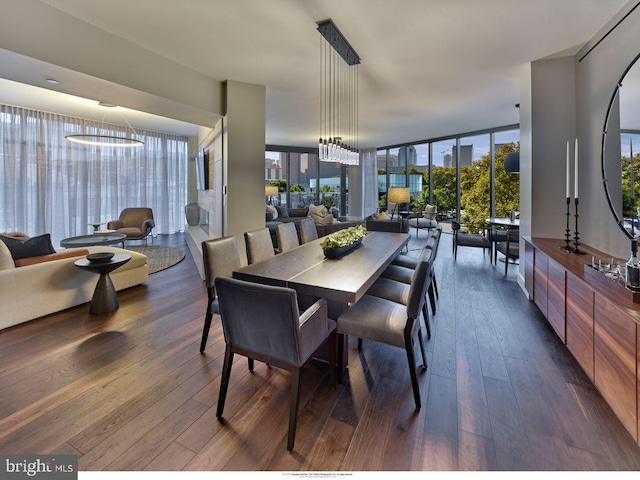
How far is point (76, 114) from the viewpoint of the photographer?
5.91 meters

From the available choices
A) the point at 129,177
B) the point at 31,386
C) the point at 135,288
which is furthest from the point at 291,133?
Result: the point at 31,386

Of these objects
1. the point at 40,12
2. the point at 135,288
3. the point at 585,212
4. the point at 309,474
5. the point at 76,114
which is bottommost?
the point at 309,474

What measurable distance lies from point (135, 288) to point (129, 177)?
4.47 meters

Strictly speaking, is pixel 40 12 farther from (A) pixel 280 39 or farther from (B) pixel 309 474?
(B) pixel 309 474

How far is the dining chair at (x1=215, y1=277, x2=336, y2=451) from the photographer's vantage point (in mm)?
1382

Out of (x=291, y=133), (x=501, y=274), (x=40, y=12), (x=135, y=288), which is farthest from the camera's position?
(x=291, y=133)

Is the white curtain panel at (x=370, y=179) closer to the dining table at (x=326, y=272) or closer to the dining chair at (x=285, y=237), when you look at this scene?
the dining chair at (x=285, y=237)

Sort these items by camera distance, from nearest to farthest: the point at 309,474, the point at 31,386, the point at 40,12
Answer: the point at 309,474, the point at 31,386, the point at 40,12

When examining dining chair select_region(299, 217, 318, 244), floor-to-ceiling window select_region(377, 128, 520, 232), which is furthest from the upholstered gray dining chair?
floor-to-ceiling window select_region(377, 128, 520, 232)

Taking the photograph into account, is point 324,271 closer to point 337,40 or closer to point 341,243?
point 341,243

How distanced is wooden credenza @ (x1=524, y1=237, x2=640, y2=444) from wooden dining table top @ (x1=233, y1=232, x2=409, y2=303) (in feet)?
4.09

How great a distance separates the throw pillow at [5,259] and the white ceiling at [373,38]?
5.23 feet

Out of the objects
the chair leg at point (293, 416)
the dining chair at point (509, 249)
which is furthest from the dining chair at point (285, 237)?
the dining chair at point (509, 249)

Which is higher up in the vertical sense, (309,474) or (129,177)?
(129,177)
